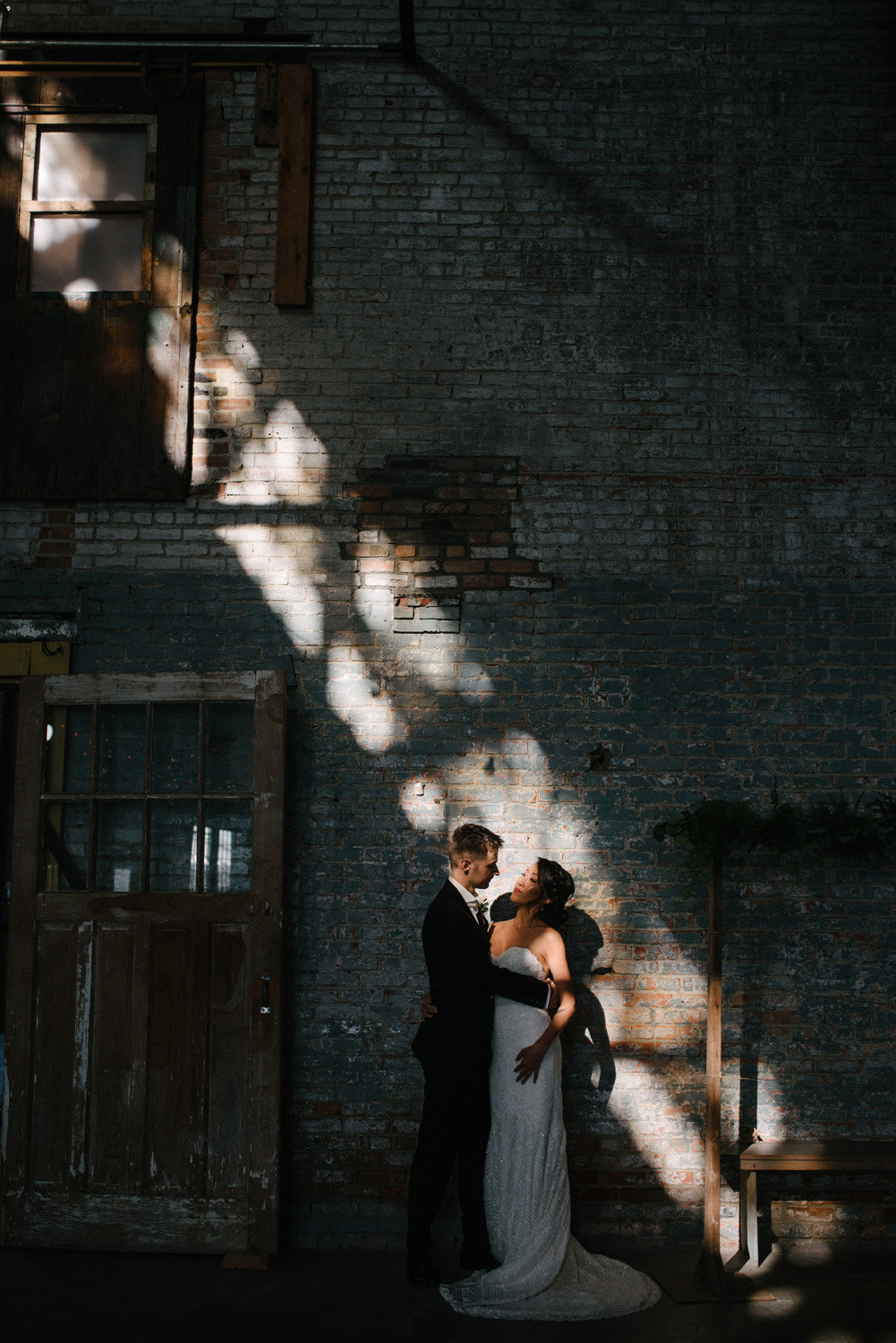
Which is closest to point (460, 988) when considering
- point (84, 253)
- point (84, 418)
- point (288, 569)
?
point (288, 569)

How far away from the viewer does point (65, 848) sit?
14.5 feet

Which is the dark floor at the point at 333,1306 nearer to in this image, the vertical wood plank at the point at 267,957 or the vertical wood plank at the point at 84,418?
the vertical wood plank at the point at 267,957

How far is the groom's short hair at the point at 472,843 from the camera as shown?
13.1ft

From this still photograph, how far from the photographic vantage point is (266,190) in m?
4.73

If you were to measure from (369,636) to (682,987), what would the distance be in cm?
215

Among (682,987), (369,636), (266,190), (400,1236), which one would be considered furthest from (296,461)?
(400,1236)

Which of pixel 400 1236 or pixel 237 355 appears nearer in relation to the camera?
pixel 400 1236

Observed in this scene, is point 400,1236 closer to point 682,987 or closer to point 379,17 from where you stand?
point 682,987

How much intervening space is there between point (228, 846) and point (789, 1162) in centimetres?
275

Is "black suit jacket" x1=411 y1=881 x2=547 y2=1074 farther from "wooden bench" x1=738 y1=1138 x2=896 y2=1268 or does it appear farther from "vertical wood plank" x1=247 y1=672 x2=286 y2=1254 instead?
"wooden bench" x1=738 y1=1138 x2=896 y2=1268

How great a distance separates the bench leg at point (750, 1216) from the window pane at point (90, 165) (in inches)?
212

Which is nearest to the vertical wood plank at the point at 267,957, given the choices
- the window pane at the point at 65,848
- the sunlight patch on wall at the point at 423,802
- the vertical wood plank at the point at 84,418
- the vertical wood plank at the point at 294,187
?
the sunlight patch on wall at the point at 423,802

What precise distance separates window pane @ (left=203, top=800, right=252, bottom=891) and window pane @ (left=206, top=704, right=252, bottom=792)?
87mm

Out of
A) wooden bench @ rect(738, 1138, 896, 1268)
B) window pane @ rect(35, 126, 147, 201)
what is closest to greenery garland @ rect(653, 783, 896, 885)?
wooden bench @ rect(738, 1138, 896, 1268)
